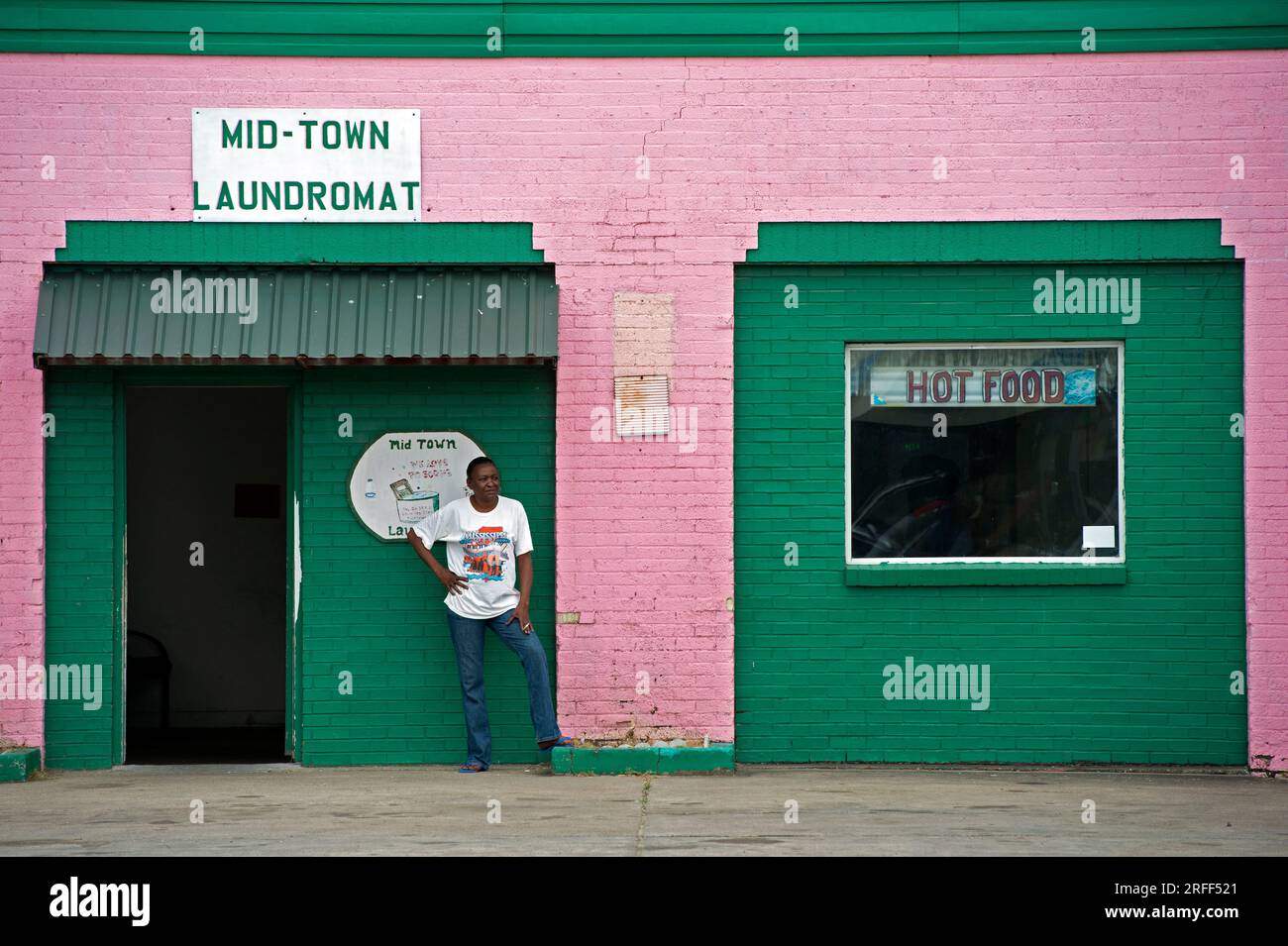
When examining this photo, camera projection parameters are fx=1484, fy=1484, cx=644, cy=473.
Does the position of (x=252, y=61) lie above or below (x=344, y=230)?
above

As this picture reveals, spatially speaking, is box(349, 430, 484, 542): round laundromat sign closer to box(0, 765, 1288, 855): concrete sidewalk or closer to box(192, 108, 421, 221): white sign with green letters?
box(192, 108, 421, 221): white sign with green letters

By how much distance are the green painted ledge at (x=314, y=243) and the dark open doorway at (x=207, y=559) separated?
2.90m

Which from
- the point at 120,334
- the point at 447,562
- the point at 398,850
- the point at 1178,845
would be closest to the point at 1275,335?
the point at 1178,845

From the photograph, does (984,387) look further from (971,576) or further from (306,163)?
(306,163)

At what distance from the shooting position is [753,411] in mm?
9836

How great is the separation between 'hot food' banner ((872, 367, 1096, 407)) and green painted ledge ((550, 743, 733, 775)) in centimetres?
258

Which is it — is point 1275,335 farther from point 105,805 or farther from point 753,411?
point 105,805

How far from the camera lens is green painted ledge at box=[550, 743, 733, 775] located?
9547mm

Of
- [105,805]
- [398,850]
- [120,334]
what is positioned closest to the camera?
[398,850]

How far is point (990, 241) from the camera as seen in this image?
978 centimetres

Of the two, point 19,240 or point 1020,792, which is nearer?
point 1020,792

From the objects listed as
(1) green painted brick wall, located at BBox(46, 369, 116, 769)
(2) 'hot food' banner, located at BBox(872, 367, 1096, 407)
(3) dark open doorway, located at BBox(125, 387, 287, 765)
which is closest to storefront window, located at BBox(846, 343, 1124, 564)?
(2) 'hot food' banner, located at BBox(872, 367, 1096, 407)

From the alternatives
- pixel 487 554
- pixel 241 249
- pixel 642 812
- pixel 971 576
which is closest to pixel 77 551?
pixel 241 249

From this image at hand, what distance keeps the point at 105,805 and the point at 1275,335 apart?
7824 mm
